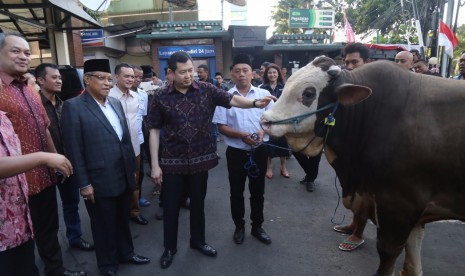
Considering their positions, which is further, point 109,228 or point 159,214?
point 159,214

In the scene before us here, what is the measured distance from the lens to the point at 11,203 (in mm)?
1827

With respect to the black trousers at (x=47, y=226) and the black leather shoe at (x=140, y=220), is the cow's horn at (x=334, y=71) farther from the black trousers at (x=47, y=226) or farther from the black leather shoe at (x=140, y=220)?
the black leather shoe at (x=140, y=220)

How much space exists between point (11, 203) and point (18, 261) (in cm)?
43

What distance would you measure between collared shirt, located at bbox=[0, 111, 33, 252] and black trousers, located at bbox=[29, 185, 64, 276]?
93 centimetres

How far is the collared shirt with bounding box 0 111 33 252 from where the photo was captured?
5.82 feet

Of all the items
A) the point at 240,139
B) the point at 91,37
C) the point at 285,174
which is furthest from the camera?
the point at 91,37

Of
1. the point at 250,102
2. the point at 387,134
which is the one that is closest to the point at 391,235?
the point at 387,134

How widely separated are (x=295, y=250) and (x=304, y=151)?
5.12 ft

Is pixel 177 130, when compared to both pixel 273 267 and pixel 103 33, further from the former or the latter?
pixel 103 33

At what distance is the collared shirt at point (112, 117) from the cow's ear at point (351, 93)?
197 cm

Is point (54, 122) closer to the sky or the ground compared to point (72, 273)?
closer to the sky

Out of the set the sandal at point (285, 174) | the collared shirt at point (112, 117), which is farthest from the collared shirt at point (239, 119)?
the sandal at point (285, 174)

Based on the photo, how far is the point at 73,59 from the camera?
9.83 m

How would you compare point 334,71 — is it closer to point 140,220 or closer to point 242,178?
point 242,178
